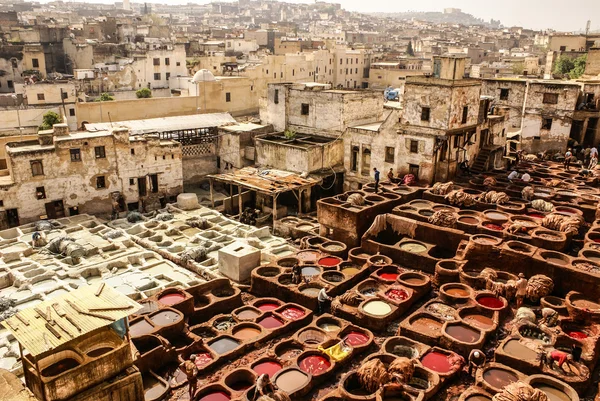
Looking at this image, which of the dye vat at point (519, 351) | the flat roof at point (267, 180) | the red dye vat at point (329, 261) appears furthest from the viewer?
the flat roof at point (267, 180)

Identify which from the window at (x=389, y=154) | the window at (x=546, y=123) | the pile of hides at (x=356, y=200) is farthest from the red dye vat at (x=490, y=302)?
the window at (x=546, y=123)

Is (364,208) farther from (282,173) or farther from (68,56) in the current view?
(68,56)

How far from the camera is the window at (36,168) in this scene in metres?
31.2

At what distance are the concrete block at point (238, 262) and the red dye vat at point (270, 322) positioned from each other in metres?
4.70

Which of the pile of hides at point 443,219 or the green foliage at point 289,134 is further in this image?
the green foliage at point 289,134

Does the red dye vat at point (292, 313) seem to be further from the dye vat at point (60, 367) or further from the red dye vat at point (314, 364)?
the dye vat at point (60, 367)

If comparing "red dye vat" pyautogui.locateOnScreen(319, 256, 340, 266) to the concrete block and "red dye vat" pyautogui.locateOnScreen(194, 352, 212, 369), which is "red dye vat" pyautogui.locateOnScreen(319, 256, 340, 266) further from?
"red dye vat" pyautogui.locateOnScreen(194, 352, 212, 369)

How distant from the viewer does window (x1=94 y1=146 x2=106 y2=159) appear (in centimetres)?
3319

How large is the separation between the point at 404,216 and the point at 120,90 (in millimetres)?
38617

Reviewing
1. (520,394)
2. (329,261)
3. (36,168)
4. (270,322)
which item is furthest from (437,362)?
(36,168)

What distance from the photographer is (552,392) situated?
1502 cm

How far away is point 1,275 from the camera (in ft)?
82.9

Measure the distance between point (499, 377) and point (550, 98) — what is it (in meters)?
28.4

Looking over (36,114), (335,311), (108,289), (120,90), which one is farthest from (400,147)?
(120,90)
